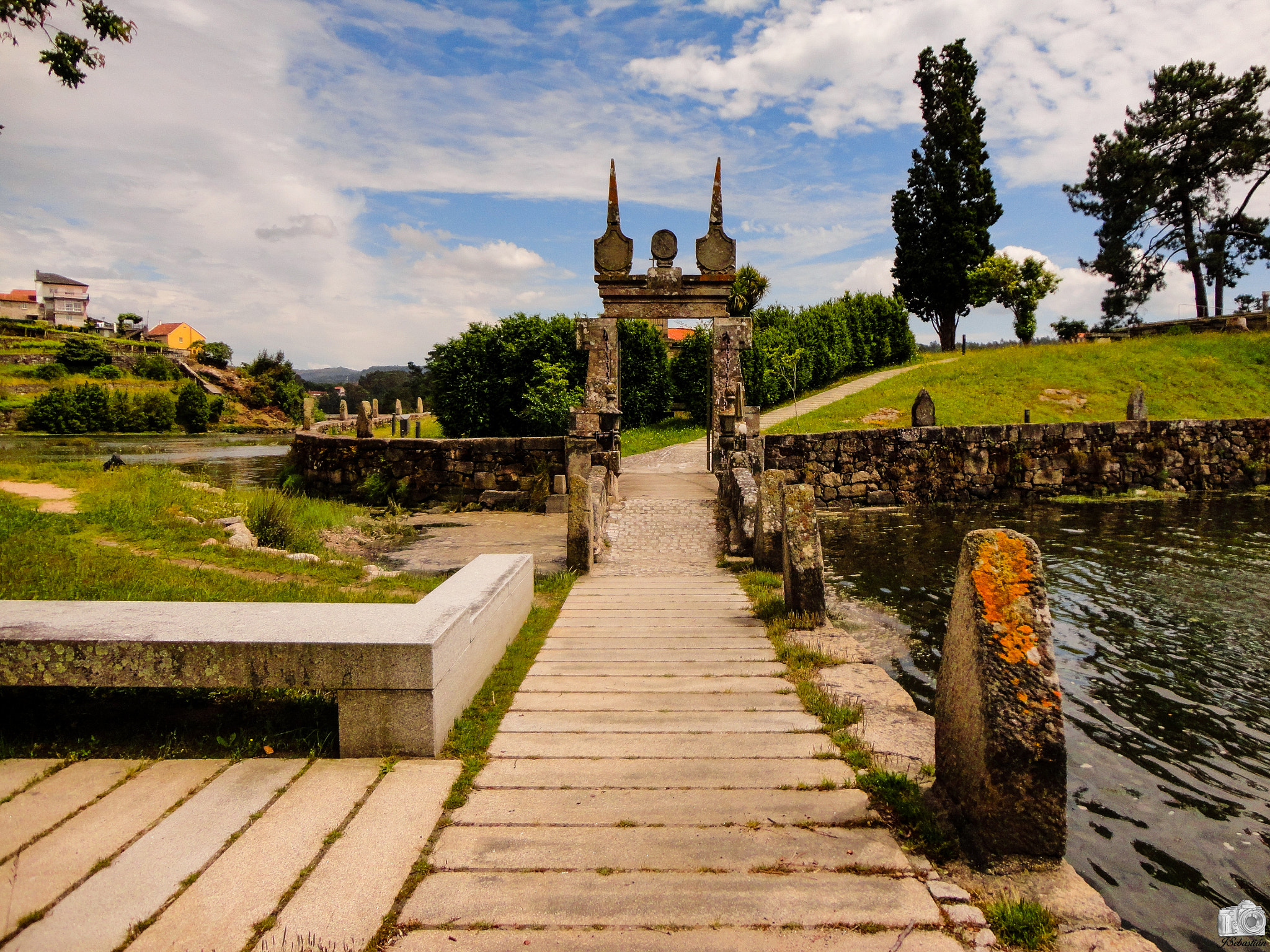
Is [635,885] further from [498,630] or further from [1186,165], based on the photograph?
[1186,165]

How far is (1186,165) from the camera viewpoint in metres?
33.4

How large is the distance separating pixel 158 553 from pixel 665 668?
572cm

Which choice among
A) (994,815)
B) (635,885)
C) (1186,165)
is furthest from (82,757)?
(1186,165)

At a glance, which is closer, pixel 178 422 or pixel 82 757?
pixel 82 757

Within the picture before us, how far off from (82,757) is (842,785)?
316cm

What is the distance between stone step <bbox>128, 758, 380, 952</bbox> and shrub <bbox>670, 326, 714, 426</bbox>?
22804 mm

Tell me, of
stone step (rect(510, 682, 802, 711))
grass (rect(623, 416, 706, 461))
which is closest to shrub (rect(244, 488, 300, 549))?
stone step (rect(510, 682, 802, 711))

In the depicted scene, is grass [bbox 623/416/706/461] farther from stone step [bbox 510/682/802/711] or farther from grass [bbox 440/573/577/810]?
stone step [bbox 510/682/802/711]

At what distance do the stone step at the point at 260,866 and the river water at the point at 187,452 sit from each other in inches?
525

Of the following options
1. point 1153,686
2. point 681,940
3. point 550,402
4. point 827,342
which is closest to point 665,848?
point 681,940

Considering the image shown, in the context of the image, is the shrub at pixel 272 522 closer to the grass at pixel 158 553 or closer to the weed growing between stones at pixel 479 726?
the grass at pixel 158 553

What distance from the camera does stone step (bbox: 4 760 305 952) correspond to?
1873mm

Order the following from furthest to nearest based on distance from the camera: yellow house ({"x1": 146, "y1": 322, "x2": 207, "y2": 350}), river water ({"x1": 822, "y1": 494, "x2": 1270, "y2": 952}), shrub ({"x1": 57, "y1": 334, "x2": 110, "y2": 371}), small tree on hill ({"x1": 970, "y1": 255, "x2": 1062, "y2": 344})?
yellow house ({"x1": 146, "y1": 322, "x2": 207, "y2": 350}), shrub ({"x1": 57, "y1": 334, "x2": 110, "y2": 371}), small tree on hill ({"x1": 970, "y1": 255, "x2": 1062, "y2": 344}), river water ({"x1": 822, "y1": 494, "x2": 1270, "y2": 952})

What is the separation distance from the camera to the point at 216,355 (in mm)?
74438
